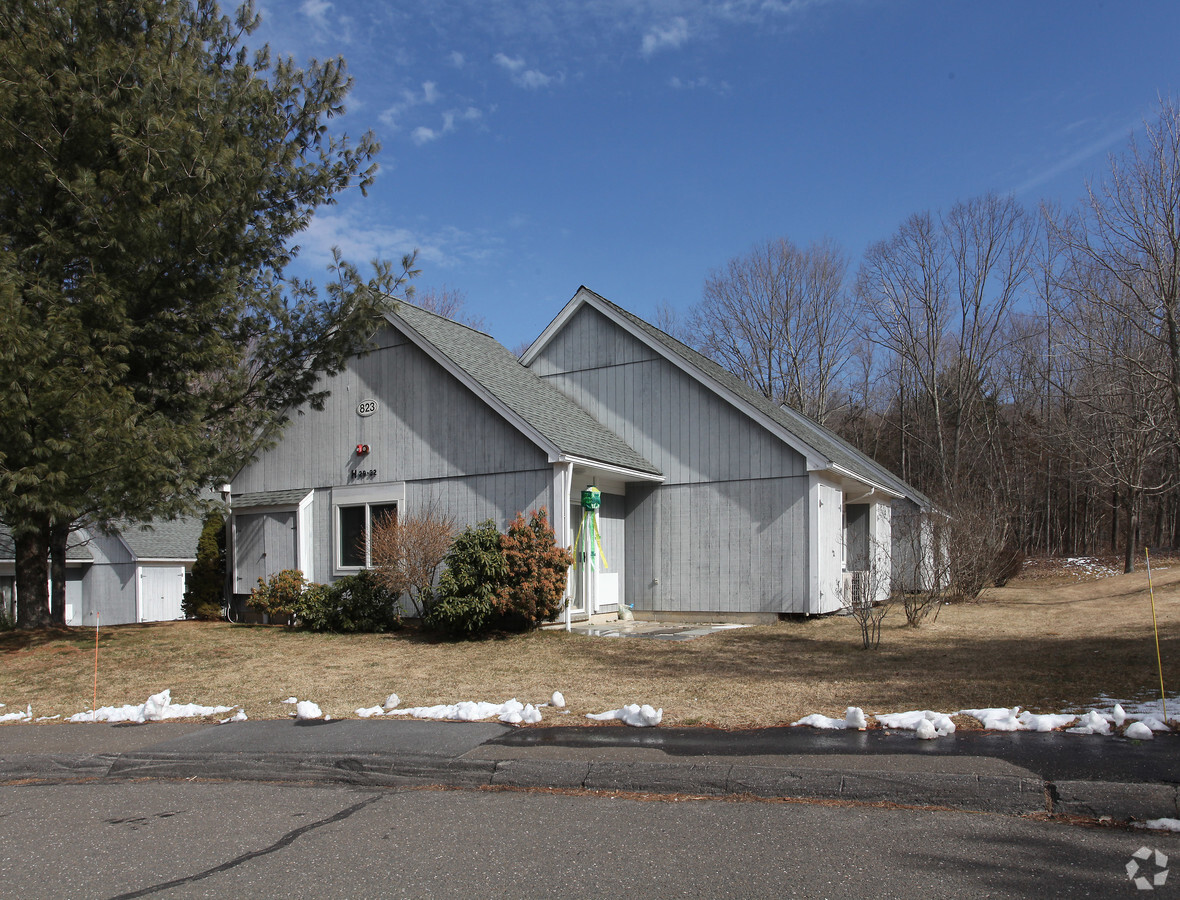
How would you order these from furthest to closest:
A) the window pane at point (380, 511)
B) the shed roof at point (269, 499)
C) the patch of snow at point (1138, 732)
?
the shed roof at point (269, 499)
the window pane at point (380, 511)
the patch of snow at point (1138, 732)

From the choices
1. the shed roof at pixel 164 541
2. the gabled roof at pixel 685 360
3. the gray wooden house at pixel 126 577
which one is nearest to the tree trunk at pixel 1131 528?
the gabled roof at pixel 685 360

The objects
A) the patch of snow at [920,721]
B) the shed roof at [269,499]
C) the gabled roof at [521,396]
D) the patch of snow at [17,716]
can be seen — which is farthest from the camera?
the shed roof at [269,499]

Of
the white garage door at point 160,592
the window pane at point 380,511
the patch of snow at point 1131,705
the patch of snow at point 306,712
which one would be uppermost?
the window pane at point 380,511

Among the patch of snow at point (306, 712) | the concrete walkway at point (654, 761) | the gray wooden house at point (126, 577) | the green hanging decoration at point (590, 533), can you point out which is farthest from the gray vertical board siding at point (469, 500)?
the gray wooden house at point (126, 577)

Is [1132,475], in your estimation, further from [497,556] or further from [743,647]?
[497,556]

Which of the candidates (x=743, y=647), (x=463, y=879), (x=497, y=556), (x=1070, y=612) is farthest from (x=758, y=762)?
(x=1070, y=612)

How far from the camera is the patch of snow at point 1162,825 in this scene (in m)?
4.65

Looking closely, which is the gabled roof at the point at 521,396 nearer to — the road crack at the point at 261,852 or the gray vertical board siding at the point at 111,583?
the road crack at the point at 261,852

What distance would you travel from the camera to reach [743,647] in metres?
12.3

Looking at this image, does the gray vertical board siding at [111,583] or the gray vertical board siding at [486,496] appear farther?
the gray vertical board siding at [111,583]

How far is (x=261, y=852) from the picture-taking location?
485cm

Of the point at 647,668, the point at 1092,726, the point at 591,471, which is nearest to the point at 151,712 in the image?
the point at 647,668

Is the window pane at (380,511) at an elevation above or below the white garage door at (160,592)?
above

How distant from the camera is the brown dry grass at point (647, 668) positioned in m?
8.30
